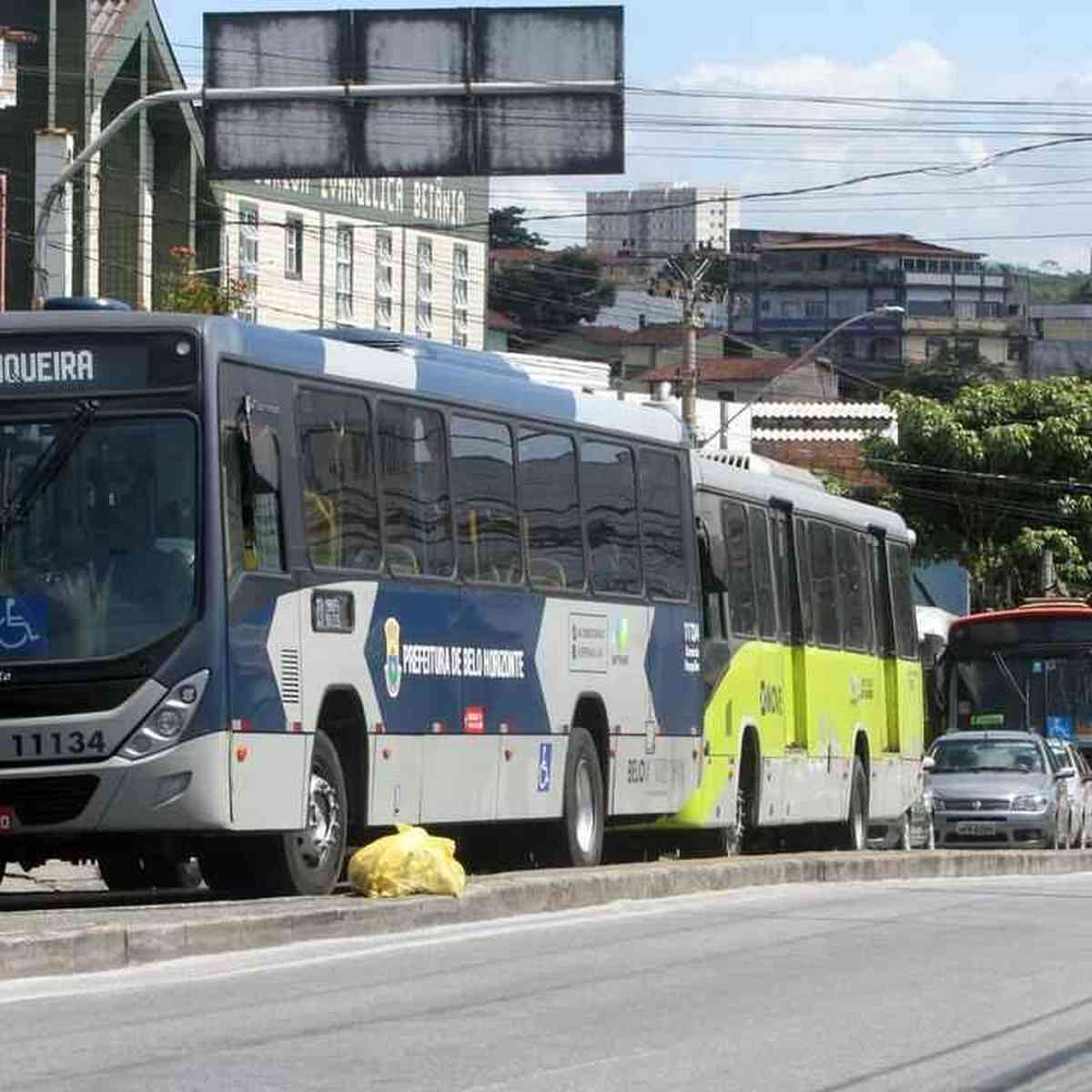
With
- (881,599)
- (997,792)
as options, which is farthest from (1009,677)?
(881,599)

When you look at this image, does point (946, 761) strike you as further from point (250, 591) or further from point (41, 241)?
point (250, 591)

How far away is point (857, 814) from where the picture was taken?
1204 inches

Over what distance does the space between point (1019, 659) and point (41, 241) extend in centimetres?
2324

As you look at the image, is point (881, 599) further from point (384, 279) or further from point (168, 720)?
point (384, 279)

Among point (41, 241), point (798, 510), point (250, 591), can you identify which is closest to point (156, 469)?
point (250, 591)

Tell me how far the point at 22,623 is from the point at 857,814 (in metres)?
15.9

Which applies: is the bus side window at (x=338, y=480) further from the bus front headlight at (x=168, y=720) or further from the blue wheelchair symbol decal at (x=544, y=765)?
the blue wheelchair symbol decal at (x=544, y=765)

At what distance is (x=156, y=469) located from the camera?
16.2 m

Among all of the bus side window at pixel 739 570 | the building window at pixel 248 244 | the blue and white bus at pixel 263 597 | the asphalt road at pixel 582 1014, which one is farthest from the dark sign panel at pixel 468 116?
the building window at pixel 248 244

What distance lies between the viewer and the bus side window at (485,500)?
63.7ft

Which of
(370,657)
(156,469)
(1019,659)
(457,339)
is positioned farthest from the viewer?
(457,339)

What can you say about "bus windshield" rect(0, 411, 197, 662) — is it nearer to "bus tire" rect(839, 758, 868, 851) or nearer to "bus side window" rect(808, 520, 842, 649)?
"bus side window" rect(808, 520, 842, 649)

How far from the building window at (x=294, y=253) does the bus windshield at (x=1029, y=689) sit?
32.0 meters

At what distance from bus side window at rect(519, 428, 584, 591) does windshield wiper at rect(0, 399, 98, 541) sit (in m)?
4.72
